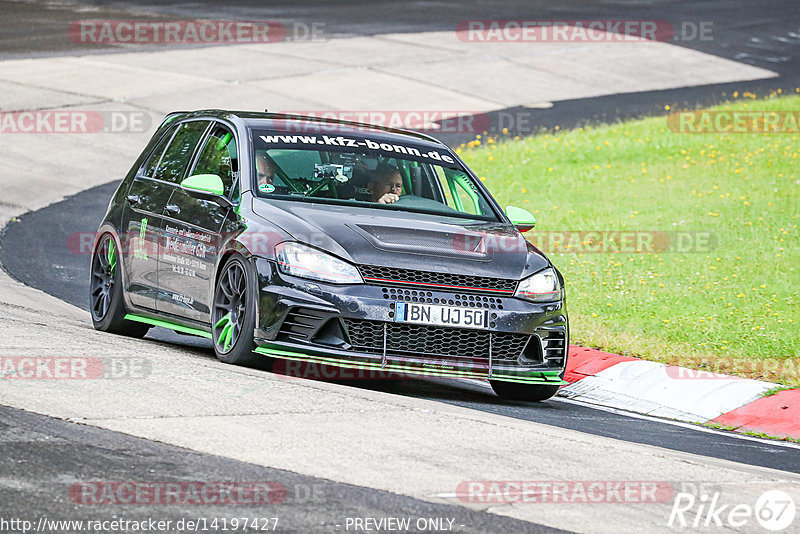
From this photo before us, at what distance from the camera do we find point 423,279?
26.2 feet

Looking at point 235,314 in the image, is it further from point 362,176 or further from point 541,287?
point 541,287

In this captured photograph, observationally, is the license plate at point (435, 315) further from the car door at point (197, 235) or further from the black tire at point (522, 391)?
the car door at point (197, 235)

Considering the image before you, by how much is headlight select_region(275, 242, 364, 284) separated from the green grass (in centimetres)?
357

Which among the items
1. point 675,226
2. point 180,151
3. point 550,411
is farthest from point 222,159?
point 675,226

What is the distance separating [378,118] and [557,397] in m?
14.7

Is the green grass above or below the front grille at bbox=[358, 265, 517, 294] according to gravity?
below

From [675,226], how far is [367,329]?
9.17 m

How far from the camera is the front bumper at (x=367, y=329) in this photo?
788 centimetres

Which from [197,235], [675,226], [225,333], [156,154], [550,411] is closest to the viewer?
[225,333]

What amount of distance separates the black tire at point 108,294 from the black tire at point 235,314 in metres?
1.76

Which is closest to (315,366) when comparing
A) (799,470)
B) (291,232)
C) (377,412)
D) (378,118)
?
(291,232)

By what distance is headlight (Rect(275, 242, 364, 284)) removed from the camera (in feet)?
25.9

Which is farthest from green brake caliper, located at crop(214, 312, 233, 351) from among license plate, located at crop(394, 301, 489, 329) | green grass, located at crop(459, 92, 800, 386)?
green grass, located at crop(459, 92, 800, 386)

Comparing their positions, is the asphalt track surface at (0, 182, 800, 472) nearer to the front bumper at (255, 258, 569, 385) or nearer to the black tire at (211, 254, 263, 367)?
the front bumper at (255, 258, 569, 385)
